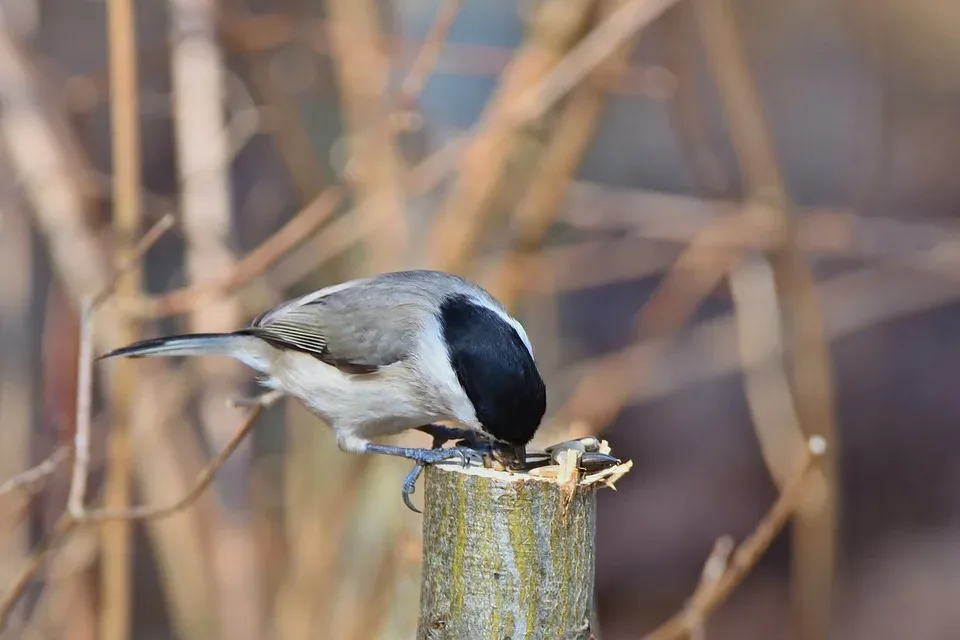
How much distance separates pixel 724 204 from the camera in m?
2.60

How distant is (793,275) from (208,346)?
1.21 metres

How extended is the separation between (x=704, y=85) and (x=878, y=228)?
422cm

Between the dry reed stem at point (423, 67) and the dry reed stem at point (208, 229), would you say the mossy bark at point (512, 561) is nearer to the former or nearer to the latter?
the dry reed stem at point (423, 67)

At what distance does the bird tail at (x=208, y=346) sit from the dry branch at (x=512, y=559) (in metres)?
0.96

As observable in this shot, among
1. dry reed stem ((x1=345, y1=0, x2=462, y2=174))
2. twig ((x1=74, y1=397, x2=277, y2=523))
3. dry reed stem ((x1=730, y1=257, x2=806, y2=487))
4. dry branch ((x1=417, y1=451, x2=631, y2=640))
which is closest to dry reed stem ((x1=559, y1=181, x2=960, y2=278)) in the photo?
dry reed stem ((x1=730, y1=257, x2=806, y2=487))

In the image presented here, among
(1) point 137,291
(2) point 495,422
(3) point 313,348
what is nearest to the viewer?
(2) point 495,422

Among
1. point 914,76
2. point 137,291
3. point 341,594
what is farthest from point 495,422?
point 914,76

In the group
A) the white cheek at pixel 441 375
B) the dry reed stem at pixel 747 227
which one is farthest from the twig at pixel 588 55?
the white cheek at pixel 441 375

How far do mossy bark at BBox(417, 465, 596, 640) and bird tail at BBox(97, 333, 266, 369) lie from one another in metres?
0.96

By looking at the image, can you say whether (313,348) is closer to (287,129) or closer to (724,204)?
(287,129)

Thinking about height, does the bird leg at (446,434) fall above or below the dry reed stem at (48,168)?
below

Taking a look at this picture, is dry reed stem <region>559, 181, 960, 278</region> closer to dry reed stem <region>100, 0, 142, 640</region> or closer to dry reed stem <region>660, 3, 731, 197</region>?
dry reed stem <region>660, 3, 731, 197</region>

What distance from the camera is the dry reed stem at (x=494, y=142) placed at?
2.32 meters

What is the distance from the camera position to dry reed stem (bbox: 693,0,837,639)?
7.27ft
